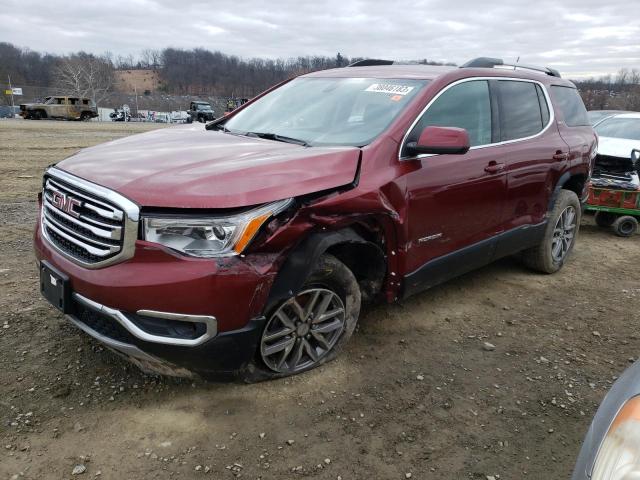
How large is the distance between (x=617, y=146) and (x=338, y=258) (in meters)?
6.59

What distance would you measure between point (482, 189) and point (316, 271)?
1.63 metres

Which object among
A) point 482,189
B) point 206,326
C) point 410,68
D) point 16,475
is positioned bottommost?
point 16,475

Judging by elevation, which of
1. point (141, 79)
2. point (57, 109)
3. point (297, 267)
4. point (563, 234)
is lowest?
point (563, 234)

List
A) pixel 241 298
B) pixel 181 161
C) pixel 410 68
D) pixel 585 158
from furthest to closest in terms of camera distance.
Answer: pixel 585 158
pixel 410 68
pixel 181 161
pixel 241 298

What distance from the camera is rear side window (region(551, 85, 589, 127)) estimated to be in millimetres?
5055

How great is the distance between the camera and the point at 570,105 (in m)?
5.26

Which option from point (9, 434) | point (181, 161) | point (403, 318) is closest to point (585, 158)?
point (403, 318)

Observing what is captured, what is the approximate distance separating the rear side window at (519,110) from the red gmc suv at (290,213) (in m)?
0.02

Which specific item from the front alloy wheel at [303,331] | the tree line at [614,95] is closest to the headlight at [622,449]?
the front alloy wheel at [303,331]

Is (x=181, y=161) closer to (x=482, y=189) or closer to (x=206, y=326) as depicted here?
(x=206, y=326)

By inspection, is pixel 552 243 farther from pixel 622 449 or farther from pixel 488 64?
pixel 622 449

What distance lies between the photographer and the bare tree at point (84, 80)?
258ft

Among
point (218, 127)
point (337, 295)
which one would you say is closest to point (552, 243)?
point (337, 295)

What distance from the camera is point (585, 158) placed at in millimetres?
5227
